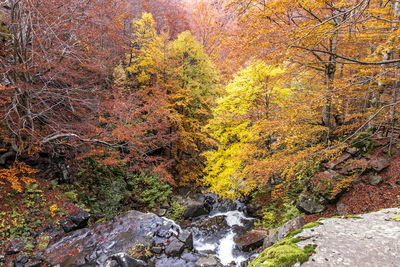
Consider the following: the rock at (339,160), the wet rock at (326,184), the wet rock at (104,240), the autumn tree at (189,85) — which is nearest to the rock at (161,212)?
the wet rock at (104,240)

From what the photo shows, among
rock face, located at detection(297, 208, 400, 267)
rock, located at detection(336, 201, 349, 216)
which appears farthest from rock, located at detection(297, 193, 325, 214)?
rock face, located at detection(297, 208, 400, 267)

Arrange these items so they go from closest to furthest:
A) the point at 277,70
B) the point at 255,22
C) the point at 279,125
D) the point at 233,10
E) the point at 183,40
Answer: the point at 233,10 → the point at 255,22 → the point at 279,125 → the point at 277,70 → the point at 183,40

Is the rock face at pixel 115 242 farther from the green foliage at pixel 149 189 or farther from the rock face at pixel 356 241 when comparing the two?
the rock face at pixel 356 241

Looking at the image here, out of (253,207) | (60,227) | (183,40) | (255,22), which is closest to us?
(255,22)

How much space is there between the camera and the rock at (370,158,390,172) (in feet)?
22.3

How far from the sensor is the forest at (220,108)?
15.6 feet

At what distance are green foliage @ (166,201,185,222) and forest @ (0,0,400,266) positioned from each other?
0.26 ft

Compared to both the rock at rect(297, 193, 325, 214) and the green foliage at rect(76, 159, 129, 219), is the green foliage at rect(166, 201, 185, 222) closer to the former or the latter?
the green foliage at rect(76, 159, 129, 219)

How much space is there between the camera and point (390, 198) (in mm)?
5941

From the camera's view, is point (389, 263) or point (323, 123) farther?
point (323, 123)

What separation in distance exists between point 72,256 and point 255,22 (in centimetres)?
859

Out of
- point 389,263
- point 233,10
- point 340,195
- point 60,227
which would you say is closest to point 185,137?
point 60,227

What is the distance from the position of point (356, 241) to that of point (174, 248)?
18.8 feet

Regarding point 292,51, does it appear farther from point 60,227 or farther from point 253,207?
point 60,227
